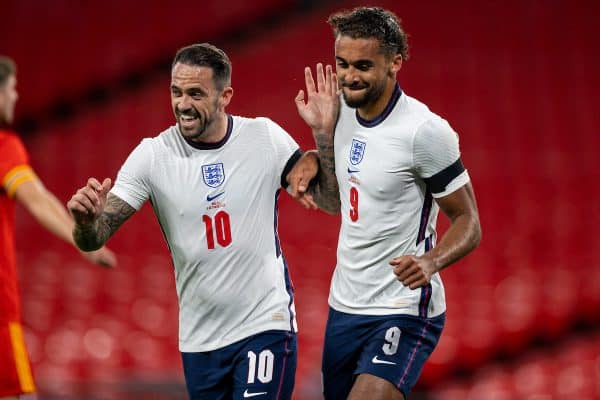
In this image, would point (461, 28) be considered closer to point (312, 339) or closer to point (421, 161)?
point (312, 339)

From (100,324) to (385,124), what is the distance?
5.34m

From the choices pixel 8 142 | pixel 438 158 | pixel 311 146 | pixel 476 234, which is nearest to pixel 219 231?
pixel 438 158

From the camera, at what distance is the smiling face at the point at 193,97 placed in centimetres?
427

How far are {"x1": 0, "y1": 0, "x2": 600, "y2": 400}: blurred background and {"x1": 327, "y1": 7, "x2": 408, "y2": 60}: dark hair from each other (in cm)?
392

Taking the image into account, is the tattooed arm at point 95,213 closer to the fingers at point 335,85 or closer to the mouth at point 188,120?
the mouth at point 188,120

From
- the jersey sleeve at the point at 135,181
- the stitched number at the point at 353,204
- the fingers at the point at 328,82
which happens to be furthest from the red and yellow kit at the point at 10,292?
the stitched number at the point at 353,204

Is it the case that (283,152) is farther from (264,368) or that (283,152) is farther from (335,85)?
(264,368)

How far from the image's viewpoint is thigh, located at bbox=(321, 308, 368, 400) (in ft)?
14.4

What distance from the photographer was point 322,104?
4.54m

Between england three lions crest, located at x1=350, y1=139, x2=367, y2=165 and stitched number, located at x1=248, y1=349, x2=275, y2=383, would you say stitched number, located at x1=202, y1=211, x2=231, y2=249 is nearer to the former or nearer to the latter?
stitched number, located at x1=248, y1=349, x2=275, y2=383

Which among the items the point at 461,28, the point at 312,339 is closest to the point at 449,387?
the point at 312,339

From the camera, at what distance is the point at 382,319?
4301 mm

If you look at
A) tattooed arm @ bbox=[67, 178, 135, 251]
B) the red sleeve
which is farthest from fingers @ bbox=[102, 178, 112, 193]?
the red sleeve

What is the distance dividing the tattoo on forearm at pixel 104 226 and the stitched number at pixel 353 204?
90 centimetres
